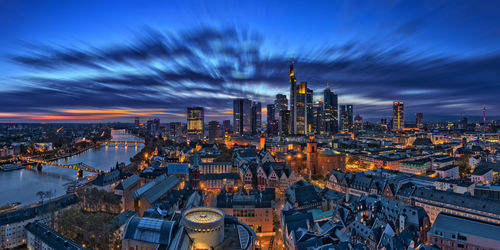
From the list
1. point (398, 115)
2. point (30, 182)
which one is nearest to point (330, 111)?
point (398, 115)

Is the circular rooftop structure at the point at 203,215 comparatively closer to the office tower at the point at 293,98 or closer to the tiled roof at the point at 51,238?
the tiled roof at the point at 51,238

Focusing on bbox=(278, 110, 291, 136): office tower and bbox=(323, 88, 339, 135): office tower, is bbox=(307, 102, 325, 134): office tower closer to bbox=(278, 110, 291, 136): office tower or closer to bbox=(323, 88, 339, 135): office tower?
bbox=(323, 88, 339, 135): office tower

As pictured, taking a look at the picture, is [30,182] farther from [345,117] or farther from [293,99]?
[345,117]

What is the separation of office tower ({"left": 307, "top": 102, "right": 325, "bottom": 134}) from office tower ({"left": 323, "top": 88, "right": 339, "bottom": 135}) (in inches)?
126

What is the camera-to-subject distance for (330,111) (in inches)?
6506

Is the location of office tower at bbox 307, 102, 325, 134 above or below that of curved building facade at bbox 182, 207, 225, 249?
above

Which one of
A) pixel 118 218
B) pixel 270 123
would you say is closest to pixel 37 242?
pixel 118 218

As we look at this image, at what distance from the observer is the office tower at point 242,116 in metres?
177

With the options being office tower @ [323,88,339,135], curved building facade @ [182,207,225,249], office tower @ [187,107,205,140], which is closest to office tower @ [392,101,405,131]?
office tower @ [323,88,339,135]

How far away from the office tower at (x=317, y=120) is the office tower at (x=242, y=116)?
45988mm

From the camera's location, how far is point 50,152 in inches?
3314

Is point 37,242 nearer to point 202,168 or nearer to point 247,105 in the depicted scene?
point 202,168

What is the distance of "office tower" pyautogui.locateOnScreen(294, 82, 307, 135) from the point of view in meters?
126

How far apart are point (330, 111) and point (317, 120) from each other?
1522cm
